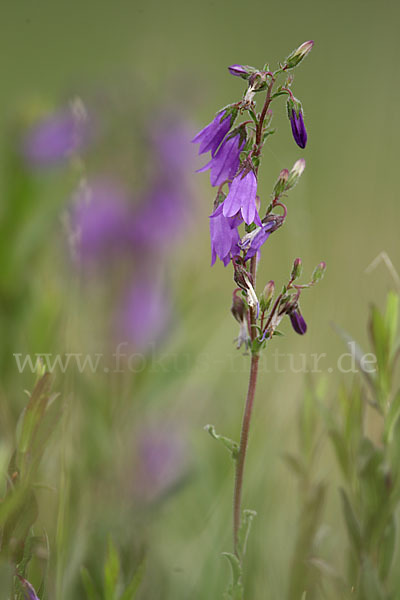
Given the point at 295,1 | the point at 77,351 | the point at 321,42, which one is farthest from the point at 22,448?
the point at 295,1

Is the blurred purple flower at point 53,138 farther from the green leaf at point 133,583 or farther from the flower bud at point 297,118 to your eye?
the green leaf at point 133,583

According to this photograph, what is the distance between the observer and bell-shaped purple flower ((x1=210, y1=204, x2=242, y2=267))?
0.92m

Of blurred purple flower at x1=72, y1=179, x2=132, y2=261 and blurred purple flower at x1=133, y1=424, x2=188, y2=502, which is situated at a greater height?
blurred purple flower at x1=72, y1=179, x2=132, y2=261

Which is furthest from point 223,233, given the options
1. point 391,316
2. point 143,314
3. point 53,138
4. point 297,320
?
point 53,138

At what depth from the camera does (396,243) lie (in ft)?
8.38

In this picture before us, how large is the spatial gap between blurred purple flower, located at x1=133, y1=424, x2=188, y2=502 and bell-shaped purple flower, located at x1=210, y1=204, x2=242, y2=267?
100 cm

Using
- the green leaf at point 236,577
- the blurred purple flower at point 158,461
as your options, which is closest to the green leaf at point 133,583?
the green leaf at point 236,577

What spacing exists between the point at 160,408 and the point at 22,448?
1.03 meters

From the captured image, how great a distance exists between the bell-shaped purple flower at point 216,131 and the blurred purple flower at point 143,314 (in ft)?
3.25

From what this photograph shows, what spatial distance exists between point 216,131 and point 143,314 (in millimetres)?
1147

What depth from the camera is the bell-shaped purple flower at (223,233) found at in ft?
3.02

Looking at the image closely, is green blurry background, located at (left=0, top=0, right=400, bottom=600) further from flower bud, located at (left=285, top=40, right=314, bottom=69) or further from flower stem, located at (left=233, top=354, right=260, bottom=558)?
flower bud, located at (left=285, top=40, right=314, bottom=69)

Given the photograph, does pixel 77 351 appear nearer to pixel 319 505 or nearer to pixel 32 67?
pixel 319 505

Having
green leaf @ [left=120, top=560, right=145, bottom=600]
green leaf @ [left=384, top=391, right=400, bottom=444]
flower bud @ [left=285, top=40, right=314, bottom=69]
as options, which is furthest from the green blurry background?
flower bud @ [left=285, top=40, right=314, bottom=69]
